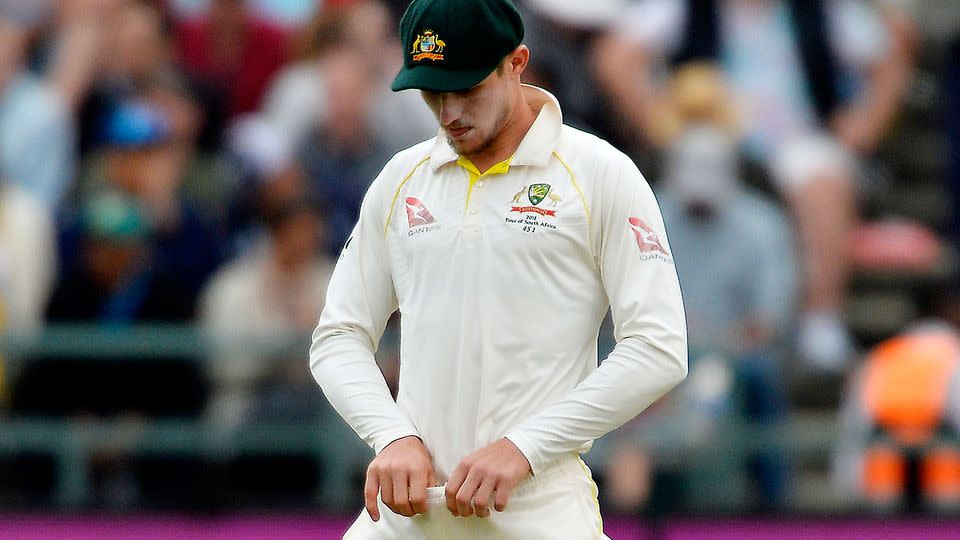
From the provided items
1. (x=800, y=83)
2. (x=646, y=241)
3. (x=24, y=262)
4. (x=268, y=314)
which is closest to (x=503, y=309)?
(x=646, y=241)

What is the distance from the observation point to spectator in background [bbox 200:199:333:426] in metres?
8.20

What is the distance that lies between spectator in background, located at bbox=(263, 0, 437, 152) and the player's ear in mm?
5471

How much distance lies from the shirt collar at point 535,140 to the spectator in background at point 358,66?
17.4ft

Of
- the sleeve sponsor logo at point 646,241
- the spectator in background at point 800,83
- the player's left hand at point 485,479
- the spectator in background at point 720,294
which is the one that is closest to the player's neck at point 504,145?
the sleeve sponsor logo at point 646,241

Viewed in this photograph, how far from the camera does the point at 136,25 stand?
996cm

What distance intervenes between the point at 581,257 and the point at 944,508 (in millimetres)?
3738

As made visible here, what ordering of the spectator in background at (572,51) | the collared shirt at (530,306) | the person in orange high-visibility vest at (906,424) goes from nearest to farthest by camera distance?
the collared shirt at (530,306), the person in orange high-visibility vest at (906,424), the spectator in background at (572,51)

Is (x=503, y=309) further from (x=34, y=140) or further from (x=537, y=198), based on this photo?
(x=34, y=140)

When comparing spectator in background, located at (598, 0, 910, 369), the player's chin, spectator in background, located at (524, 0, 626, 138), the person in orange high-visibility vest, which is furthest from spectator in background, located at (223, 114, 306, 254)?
the player's chin

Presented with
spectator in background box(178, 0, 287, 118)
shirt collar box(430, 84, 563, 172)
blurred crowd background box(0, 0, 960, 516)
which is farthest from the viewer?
spectator in background box(178, 0, 287, 118)

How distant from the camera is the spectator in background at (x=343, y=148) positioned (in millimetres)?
8922

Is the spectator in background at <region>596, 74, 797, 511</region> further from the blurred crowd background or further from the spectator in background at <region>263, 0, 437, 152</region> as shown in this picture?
the spectator in background at <region>263, 0, 437, 152</region>

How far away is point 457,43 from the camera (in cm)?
353

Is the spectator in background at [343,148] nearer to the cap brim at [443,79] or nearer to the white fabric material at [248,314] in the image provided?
the white fabric material at [248,314]
